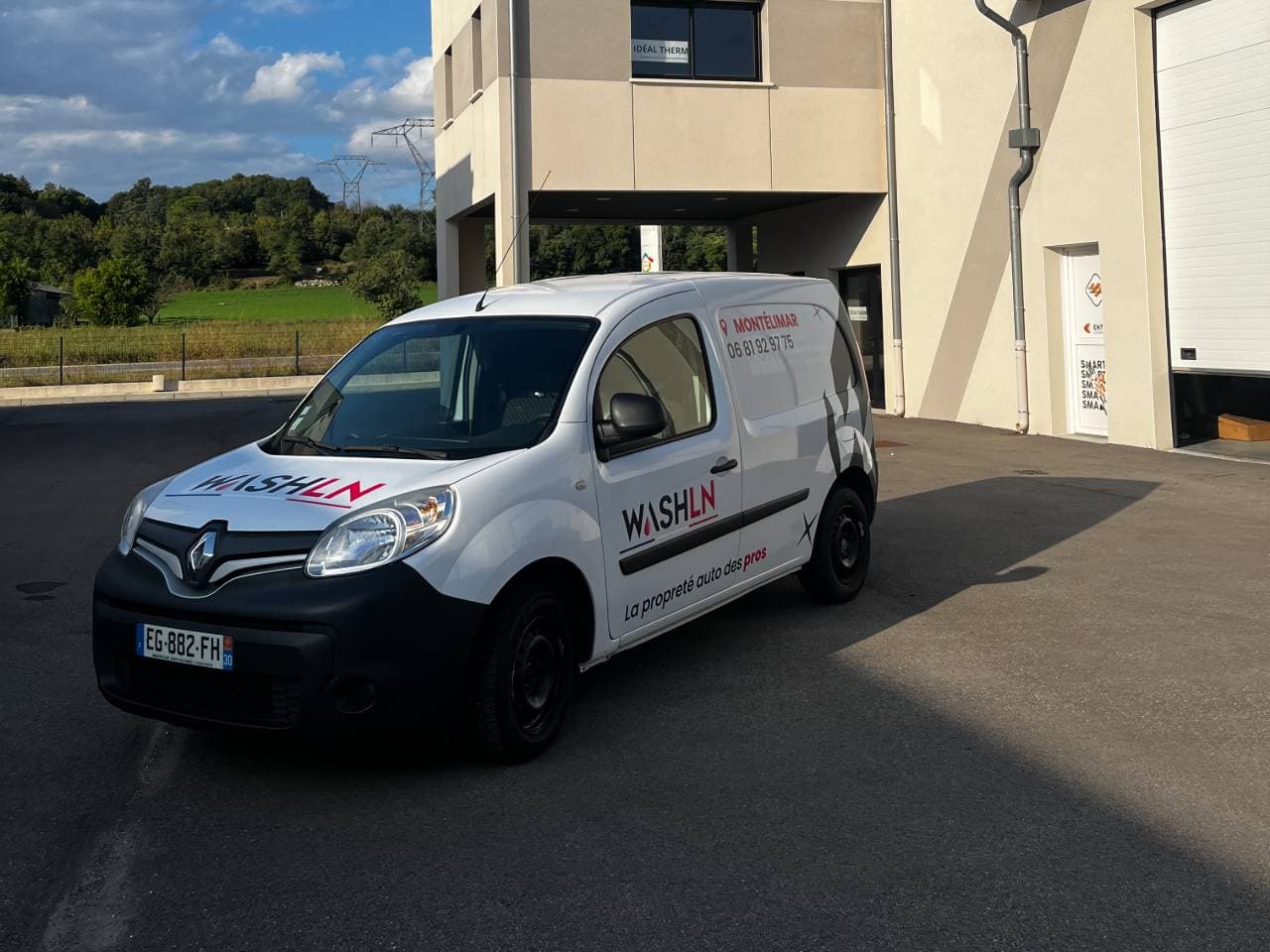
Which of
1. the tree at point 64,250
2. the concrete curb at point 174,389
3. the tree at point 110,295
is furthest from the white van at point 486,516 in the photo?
the tree at point 64,250

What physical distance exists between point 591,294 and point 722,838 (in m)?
2.73

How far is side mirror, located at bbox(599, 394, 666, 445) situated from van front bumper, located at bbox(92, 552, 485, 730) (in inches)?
42.4

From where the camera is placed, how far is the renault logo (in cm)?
458

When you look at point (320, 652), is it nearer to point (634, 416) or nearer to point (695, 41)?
point (634, 416)

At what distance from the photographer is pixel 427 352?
5812 millimetres

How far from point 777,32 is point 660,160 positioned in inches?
110

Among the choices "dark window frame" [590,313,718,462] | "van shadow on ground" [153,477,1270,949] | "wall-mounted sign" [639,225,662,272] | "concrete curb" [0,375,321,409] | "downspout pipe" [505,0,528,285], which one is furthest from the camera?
"concrete curb" [0,375,321,409]

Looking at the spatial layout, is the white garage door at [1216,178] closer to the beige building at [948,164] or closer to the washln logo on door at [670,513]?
the beige building at [948,164]

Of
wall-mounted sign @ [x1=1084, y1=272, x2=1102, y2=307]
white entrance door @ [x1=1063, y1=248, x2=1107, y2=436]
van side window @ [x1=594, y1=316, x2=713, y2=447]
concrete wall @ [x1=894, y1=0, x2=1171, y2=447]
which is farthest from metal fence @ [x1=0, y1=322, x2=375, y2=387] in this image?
van side window @ [x1=594, y1=316, x2=713, y2=447]

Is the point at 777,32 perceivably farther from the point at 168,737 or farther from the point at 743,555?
the point at 168,737

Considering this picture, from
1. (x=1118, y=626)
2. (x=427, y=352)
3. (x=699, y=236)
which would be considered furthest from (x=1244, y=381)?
(x=699, y=236)

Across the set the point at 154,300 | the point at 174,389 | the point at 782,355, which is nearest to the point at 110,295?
the point at 154,300

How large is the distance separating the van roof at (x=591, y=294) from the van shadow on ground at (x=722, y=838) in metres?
1.76

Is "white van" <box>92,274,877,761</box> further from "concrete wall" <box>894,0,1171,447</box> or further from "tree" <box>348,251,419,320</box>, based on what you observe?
"tree" <box>348,251,419,320</box>
